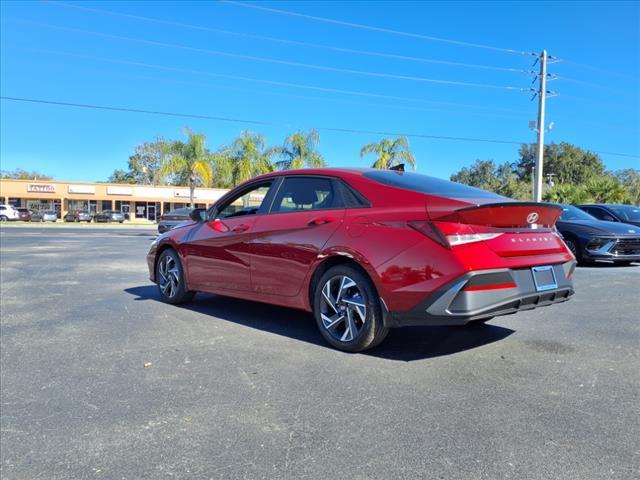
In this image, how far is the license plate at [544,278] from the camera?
3.77 m

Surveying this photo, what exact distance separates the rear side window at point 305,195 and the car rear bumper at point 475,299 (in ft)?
4.02

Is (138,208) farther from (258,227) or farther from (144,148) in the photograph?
(258,227)

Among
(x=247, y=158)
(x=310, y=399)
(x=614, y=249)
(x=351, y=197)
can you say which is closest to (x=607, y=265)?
(x=614, y=249)

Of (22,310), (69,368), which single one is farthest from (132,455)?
(22,310)

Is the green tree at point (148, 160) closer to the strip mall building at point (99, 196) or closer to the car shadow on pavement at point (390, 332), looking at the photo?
the strip mall building at point (99, 196)

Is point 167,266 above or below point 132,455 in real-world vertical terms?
above

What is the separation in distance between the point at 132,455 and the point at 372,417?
130 cm

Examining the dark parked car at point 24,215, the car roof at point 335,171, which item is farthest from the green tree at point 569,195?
the dark parked car at point 24,215

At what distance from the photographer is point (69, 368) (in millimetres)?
3844

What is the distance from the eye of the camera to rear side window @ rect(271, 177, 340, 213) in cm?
439

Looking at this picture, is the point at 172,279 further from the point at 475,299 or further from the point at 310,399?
the point at 475,299

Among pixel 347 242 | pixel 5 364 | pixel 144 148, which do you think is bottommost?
pixel 5 364

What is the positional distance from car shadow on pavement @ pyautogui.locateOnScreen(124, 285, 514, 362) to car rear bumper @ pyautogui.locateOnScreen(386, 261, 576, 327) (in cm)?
51

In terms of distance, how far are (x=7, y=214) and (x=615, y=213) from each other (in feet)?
171
